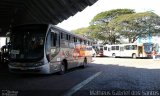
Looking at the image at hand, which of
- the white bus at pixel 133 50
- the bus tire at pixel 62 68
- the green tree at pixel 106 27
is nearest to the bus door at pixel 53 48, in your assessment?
the bus tire at pixel 62 68

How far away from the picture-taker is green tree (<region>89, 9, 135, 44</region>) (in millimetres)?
62406

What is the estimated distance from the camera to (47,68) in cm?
1467

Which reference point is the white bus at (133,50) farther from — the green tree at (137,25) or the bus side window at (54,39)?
the bus side window at (54,39)

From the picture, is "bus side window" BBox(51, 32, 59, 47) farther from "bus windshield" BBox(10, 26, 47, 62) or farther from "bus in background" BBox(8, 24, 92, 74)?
"bus windshield" BBox(10, 26, 47, 62)

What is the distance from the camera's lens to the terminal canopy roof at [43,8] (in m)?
17.0

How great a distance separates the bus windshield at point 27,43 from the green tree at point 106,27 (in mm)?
47459

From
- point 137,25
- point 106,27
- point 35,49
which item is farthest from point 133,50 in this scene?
point 35,49

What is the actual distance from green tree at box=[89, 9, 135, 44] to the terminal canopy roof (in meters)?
38.0

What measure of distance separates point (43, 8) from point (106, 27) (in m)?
44.2

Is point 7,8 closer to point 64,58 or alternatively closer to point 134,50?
point 64,58

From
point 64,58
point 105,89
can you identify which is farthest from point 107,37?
point 105,89

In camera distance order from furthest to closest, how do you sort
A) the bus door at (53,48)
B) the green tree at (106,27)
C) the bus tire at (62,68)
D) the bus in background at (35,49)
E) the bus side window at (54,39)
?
the green tree at (106,27), the bus tire at (62,68), the bus side window at (54,39), the bus door at (53,48), the bus in background at (35,49)

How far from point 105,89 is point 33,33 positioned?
5.78 m

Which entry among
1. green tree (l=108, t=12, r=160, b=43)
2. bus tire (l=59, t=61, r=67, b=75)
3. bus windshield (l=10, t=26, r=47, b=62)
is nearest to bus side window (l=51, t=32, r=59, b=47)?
bus windshield (l=10, t=26, r=47, b=62)
